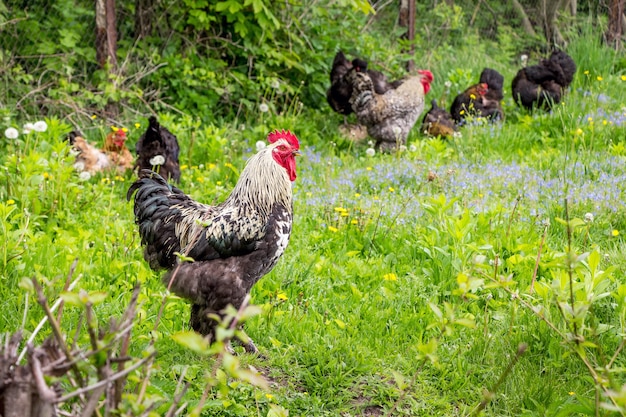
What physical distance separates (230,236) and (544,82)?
6631 millimetres

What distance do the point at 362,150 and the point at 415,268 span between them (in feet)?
12.1

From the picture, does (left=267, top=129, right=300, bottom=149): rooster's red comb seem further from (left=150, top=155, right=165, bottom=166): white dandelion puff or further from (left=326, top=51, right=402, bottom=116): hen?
(left=326, top=51, right=402, bottom=116): hen

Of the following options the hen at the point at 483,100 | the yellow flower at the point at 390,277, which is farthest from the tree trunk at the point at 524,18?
the yellow flower at the point at 390,277

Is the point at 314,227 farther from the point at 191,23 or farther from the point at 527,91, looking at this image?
the point at 527,91

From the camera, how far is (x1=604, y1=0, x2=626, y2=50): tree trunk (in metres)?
10.7

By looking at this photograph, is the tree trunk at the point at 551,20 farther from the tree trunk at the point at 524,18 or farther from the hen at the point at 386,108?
the hen at the point at 386,108

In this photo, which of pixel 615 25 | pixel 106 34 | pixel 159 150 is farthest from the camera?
pixel 615 25

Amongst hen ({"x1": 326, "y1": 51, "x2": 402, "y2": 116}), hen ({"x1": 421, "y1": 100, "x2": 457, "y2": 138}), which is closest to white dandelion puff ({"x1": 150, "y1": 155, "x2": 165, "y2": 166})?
hen ({"x1": 326, "y1": 51, "x2": 402, "y2": 116})

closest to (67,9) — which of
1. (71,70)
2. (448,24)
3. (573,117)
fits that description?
(71,70)

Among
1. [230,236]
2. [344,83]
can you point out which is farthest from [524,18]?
[230,236]

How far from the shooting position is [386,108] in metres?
8.21

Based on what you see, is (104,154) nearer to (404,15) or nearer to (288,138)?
(288,138)

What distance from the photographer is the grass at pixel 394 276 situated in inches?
133

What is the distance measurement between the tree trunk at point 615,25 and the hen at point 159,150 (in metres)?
7.42
